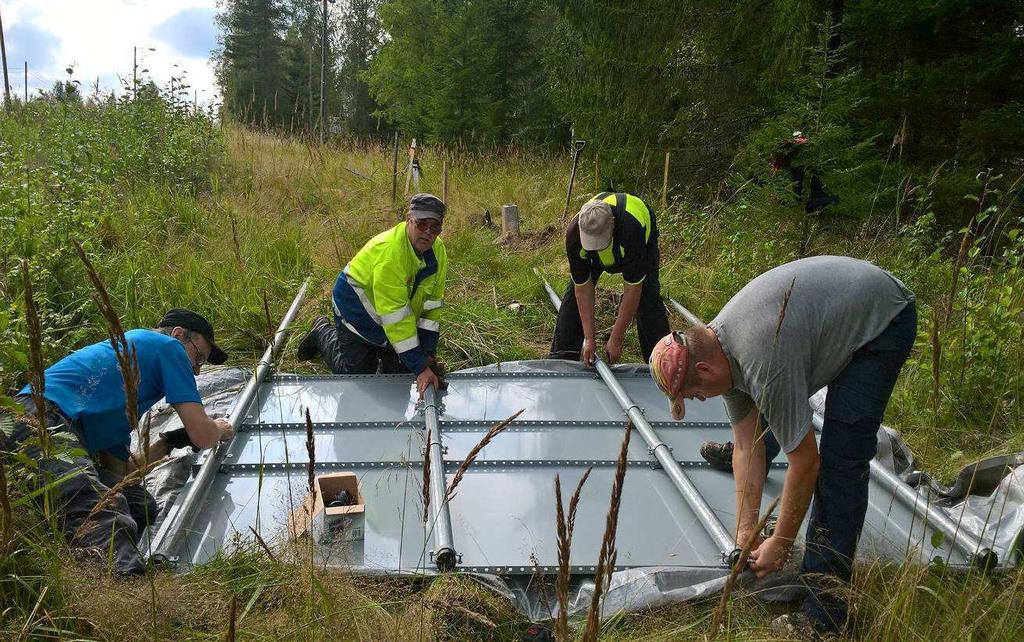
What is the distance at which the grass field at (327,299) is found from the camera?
1914 mm

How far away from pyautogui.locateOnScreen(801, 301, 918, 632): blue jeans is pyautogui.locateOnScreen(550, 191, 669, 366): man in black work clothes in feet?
6.97

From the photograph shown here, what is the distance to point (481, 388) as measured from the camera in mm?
4723

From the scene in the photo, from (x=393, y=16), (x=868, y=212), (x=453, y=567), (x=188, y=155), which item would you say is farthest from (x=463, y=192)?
(x=393, y=16)

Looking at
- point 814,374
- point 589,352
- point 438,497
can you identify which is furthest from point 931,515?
point 589,352

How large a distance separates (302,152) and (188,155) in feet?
9.30

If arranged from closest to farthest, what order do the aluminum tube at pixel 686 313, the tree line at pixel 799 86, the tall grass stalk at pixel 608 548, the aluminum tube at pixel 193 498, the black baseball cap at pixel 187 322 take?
the tall grass stalk at pixel 608 548 < the aluminum tube at pixel 193 498 < the black baseball cap at pixel 187 322 < the aluminum tube at pixel 686 313 < the tree line at pixel 799 86

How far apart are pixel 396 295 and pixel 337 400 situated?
2.42 feet

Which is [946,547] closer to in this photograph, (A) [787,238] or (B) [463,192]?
(A) [787,238]

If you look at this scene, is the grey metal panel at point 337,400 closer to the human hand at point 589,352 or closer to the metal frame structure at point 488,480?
the metal frame structure at point 488,480

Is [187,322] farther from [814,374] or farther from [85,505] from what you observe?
[814,374]

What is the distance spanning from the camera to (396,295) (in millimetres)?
4406

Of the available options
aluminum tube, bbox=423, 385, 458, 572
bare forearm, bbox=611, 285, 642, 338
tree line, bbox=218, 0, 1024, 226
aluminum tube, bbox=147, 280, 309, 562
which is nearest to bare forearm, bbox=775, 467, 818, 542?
aluminum tube, bbox=423, 385, 458, 572

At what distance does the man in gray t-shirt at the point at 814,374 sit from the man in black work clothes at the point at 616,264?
6.60 ft

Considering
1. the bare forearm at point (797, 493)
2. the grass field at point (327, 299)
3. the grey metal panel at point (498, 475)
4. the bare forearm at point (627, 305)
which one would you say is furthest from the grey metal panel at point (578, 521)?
the bare forearm at point (627, 305)
